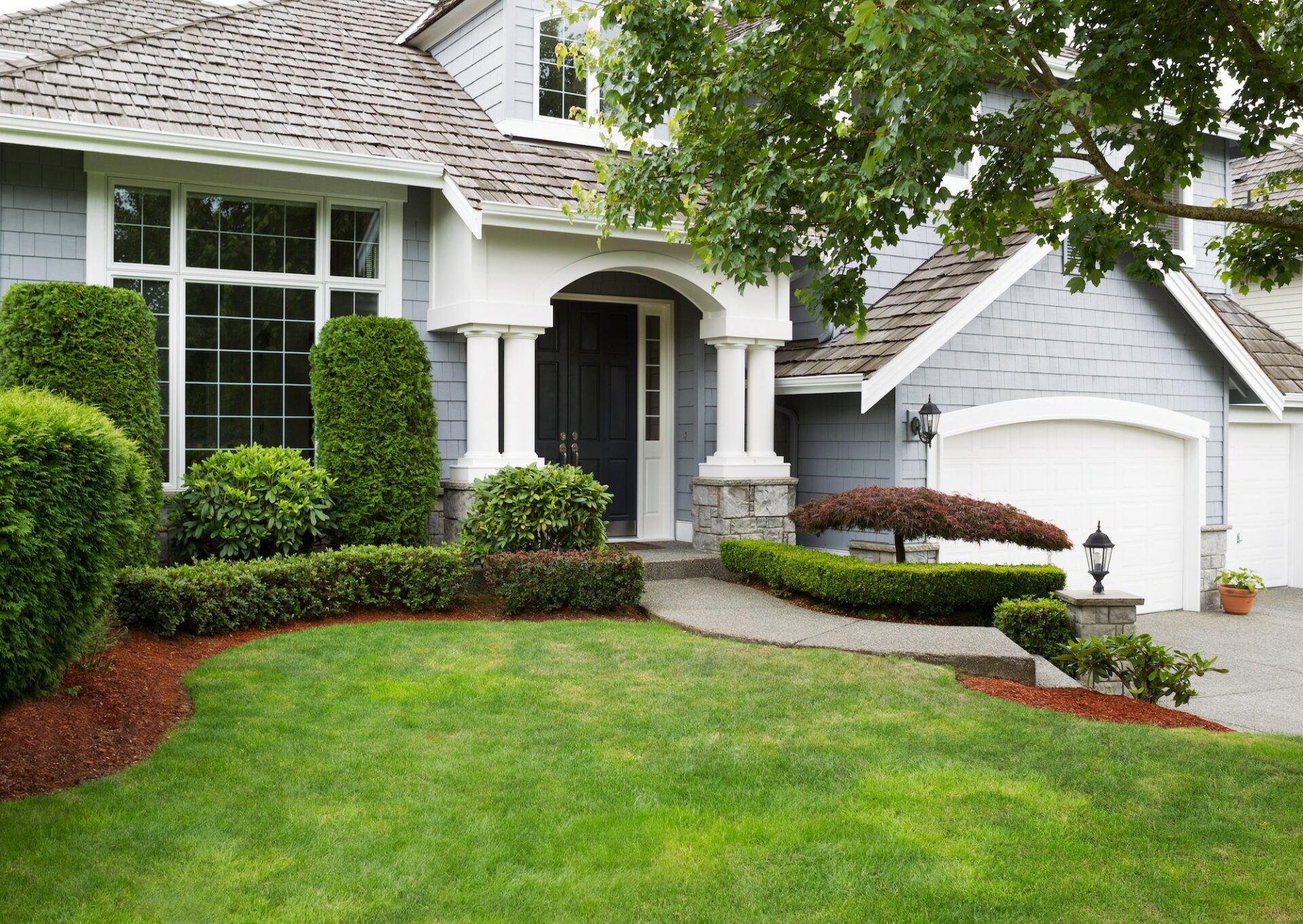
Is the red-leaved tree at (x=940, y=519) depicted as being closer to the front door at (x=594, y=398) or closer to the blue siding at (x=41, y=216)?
the front door at (x=594, y=398)

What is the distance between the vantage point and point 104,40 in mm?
10477

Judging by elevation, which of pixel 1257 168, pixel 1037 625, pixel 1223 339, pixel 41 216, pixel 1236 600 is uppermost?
pixel 1257 168

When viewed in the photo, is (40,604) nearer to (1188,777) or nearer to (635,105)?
(635,105)

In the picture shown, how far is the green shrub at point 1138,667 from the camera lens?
7.63m

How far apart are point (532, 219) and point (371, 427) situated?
7.57 ft

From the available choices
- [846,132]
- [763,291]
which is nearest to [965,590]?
[763,291]

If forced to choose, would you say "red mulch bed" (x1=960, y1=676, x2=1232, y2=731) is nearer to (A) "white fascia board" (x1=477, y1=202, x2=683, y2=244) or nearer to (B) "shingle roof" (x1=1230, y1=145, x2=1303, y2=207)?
(A) "white fascia board" (x1=477, y1=202, x2=683, y2=244)

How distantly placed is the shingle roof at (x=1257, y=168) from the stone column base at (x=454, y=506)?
12.9m

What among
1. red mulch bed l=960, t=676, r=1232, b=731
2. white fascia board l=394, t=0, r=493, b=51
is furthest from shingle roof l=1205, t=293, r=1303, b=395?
white fascia board l=394, t=0, r=493, b=51

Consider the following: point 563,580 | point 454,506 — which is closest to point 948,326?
point 563,580

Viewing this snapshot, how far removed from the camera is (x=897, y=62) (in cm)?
502

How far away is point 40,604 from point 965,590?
6993mm

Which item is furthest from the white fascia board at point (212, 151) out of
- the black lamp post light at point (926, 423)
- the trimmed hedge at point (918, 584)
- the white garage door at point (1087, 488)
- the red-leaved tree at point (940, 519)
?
the white garage door at point (1087, 488)

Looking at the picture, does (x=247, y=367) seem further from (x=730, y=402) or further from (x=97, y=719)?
(x=97, y=719)
